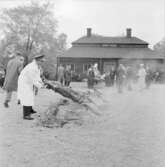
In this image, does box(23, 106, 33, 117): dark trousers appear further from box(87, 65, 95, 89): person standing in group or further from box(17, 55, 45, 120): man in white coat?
box(87, 65, 95, 89): person standing in group

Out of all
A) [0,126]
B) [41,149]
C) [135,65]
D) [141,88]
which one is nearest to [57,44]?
[135,65]

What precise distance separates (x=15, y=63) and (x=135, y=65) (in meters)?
12.3

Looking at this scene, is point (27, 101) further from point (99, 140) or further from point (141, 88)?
point (141, 88)

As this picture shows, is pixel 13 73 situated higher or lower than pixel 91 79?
higher

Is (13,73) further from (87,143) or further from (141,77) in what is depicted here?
(141,77)

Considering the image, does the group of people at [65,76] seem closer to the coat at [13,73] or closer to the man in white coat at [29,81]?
the coat at [13,73]

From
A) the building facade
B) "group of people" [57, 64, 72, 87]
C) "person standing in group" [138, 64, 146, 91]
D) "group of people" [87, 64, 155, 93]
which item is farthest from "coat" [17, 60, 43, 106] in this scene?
"person standing in group" [138, 64, 146, 91]

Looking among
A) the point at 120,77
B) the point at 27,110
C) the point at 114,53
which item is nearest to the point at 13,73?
the point at 27,110

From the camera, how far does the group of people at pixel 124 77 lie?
14.5 metres

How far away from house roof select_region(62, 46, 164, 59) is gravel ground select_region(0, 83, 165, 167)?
773 centimetres

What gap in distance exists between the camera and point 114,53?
1720cm

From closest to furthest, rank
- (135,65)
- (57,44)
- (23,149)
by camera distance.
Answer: (23,149)
(135,65)
(57,44)

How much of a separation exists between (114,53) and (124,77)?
2.69 meters

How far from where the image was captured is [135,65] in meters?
18.9
